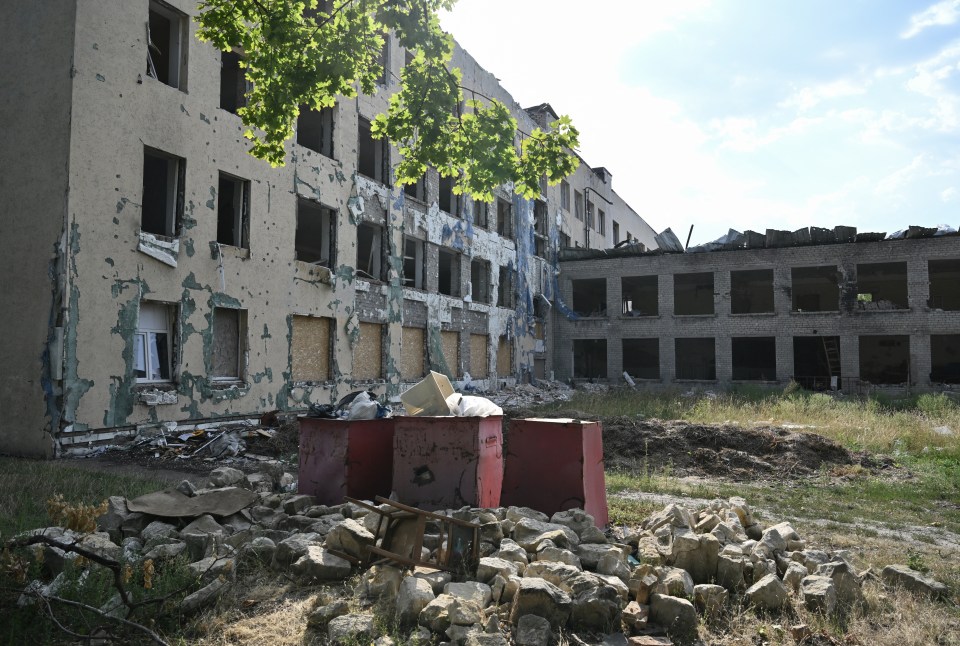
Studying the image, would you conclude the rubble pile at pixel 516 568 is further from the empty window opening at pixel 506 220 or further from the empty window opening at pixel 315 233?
the empty window opening at pixel 506 220

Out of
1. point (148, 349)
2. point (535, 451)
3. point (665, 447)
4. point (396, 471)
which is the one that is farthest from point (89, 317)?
point (665, 447)

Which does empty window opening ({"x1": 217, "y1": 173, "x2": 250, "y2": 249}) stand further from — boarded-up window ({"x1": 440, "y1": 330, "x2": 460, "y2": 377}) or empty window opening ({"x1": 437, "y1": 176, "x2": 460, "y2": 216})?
empty window opening ({"x1": 437, "y1": 176, "x2": 460, "y2": 216})

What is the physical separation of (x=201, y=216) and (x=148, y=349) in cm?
274

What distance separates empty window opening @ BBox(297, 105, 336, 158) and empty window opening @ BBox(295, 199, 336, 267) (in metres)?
1.47

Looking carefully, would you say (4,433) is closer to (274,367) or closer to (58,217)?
(58,217)

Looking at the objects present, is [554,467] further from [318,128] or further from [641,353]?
[641,353]

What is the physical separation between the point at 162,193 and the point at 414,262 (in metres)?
8.01

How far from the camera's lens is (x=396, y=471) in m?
5.41

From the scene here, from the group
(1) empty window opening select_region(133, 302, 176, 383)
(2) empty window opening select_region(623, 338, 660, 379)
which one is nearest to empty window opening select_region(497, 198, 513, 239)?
(2) empty window opening select_region(623, 338, 660, 379)

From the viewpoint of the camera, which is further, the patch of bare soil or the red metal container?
the patch of bare soil

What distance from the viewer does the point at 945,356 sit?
27.5 metres

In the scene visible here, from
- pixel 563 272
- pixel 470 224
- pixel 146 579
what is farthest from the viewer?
pixel 563 272

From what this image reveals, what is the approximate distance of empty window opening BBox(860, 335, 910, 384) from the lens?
92.3ft

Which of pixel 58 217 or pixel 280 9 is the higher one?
pixel 280 9
